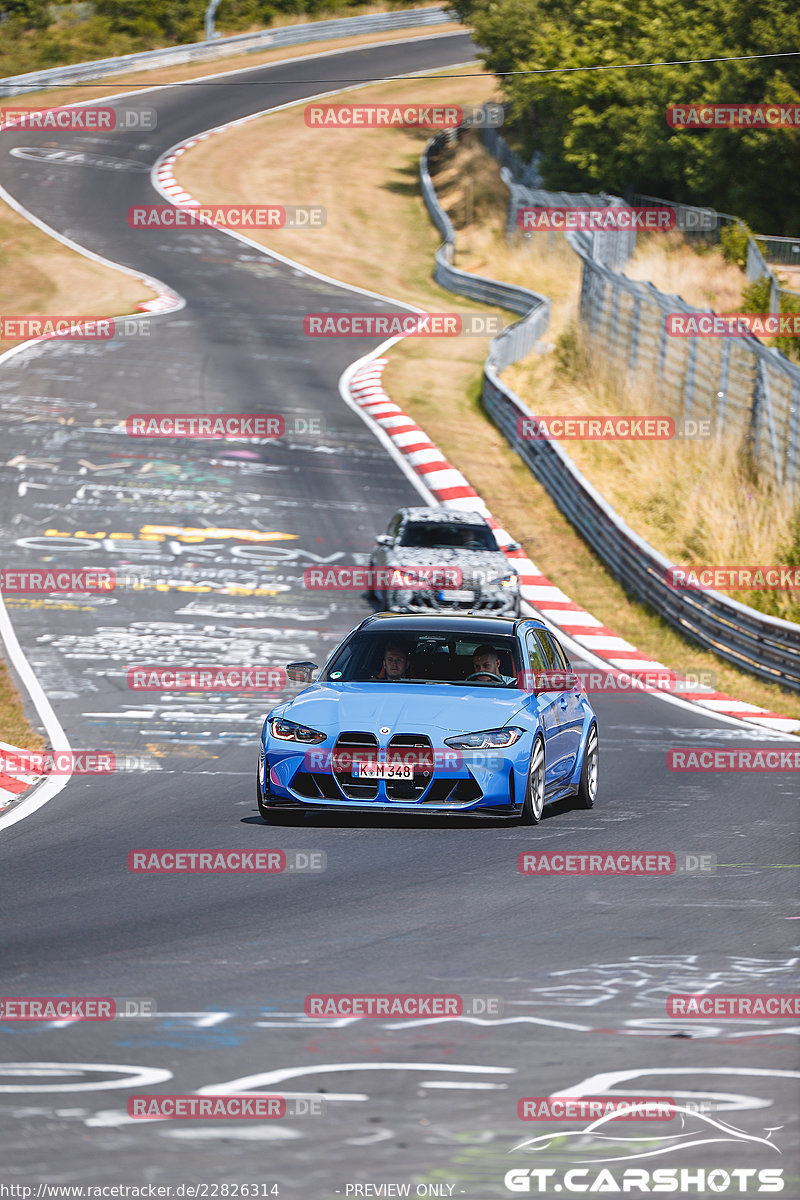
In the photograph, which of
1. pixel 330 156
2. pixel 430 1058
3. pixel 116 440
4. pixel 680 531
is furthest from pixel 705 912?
pixel 330 156

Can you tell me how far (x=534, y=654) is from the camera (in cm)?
1275

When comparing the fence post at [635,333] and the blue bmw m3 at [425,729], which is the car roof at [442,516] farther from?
the blue bmw m3 at [425,729]

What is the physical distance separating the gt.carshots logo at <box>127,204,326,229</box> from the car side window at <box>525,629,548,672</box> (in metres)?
43.5

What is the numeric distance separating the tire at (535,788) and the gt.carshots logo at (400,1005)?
410 cm

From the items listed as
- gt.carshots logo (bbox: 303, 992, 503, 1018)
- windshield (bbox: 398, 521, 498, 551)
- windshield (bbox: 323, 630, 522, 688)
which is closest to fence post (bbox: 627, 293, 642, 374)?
windshield (bbox: 398, 521, 498, 551)

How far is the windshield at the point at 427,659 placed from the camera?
12.2 m

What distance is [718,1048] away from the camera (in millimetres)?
6660

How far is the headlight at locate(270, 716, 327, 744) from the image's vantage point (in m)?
11.1

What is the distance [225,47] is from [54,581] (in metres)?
59.5

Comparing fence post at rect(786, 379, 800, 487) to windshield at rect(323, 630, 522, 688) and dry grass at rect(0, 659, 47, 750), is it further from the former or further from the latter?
windshield at rect(323, 630, 522, 688)

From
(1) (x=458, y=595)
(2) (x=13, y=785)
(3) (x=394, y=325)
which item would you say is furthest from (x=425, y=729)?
(3) (x=394, y=325)

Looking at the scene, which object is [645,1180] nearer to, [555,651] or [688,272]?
[555,651]

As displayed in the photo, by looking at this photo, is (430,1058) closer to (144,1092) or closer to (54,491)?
(144,1092)

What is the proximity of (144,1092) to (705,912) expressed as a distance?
407cm
